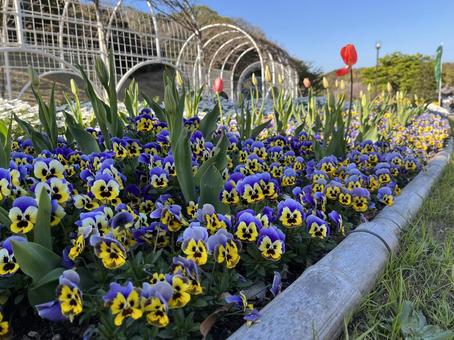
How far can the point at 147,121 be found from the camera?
1.72 meters

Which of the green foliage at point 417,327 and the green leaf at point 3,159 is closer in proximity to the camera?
the green foliage at point 417,327

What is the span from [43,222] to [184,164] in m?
0.44

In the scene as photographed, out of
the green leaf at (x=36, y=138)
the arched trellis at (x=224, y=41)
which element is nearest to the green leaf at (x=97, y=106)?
the green leaf at (x=36, y=138)

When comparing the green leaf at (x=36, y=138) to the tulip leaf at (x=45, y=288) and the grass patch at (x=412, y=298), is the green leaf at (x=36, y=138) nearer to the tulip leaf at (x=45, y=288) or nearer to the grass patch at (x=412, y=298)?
the tulip leaf at (x=45, y=288)

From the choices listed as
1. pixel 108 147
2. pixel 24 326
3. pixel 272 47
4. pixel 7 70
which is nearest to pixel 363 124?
pixel 108 147

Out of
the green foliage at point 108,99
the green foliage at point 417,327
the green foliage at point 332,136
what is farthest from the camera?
the green foliage at point 332,136

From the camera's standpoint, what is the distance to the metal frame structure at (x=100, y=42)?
6767 mm

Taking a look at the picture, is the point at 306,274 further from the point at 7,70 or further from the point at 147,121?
the point at 7,70

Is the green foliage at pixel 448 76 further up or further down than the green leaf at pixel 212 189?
further up

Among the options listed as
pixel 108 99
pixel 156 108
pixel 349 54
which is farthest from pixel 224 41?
pixel 108 99

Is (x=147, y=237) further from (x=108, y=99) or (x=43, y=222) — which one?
Result: (x=108, y=99)

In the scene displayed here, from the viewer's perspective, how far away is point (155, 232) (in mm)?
1065

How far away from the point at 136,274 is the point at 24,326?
35 centimetres

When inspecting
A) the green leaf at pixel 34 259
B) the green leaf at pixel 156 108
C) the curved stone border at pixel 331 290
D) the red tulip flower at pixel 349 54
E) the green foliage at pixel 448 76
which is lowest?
the curved stone border at pixel 331 290
